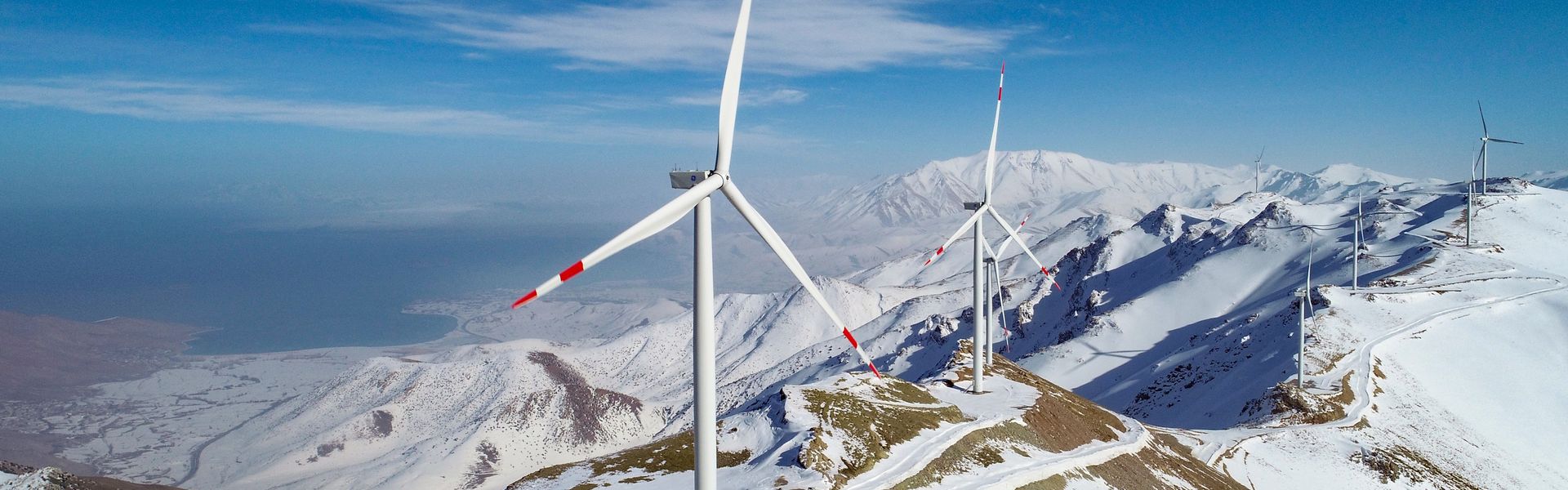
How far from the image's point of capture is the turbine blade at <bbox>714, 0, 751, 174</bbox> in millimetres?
35531

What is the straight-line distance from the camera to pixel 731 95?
3747 cm

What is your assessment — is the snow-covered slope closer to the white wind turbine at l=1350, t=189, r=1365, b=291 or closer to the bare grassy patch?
the bare grassy patch

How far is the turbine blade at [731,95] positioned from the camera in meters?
35.5

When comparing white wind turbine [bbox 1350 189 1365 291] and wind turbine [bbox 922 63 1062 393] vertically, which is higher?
wind turbine [bbox 922 63 1062 393]

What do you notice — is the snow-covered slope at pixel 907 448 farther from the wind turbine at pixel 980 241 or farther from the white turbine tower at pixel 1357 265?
the white turbine tower at pixel 1357 265

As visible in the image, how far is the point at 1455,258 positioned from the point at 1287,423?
308 feet

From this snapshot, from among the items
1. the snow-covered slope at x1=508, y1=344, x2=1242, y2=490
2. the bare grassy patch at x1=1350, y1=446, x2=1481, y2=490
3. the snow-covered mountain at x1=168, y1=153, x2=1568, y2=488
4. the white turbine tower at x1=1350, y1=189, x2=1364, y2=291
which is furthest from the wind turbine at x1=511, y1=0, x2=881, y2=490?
the white turbine tower at x1=1350, y1=189, x2=1364, y2=291

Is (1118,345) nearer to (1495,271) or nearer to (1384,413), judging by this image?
(1495,271)

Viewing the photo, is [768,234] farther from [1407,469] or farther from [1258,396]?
[1258,396]

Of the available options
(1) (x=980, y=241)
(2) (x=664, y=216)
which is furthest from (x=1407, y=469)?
(2) (x=664, y=216)

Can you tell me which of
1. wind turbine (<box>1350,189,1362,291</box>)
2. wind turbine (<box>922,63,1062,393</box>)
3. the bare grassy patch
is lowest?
the bare grassy patch

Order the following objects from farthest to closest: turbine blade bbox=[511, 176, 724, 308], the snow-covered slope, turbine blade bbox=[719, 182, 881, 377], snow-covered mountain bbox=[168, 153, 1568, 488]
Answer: snow-covered mountain bbox=[168, 153, 1568, 488]
the snow-covered slope
turbine blade bbox=[719, 182, 881, 377]
turbine blade bbox=[511, 176, 724, 308]

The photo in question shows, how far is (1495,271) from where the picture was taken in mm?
147625

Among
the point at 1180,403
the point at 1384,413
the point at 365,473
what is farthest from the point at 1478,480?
the point at 365,473
